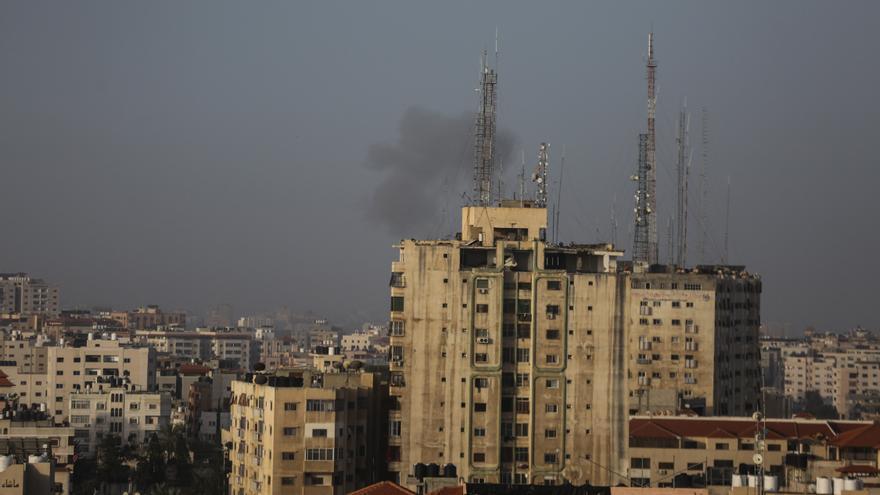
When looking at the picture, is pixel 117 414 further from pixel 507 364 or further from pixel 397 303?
pixel 507 364

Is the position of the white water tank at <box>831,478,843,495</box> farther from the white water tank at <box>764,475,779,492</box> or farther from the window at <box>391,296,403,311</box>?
the window at <box>391,296,403,311</box>

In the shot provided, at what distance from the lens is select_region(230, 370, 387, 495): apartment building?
74.8m

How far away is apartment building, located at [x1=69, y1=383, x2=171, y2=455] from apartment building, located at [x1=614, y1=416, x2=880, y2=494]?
46061 millimetres

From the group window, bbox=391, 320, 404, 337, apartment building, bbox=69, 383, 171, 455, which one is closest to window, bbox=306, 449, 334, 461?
window, bbox=391, 320, 404, 337

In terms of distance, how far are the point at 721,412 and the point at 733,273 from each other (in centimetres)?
1270

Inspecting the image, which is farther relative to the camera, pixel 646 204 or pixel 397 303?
pixel 646 204

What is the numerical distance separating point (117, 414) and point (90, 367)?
59.9ft

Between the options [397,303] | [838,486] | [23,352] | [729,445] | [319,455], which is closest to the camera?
[838,486]

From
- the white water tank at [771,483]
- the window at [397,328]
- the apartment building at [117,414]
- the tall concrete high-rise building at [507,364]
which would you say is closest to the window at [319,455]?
the tall concrete high-rise building at [507,364]

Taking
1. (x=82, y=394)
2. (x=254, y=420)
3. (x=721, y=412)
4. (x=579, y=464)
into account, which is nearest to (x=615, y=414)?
(x=579, y=464)

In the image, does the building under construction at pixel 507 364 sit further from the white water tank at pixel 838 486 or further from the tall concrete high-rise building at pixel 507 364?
the white water tank at pixel 838 486

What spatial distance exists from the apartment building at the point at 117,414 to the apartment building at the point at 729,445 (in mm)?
46061

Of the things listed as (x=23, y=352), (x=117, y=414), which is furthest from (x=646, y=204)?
(x=23, y=352)

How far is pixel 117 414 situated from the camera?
122 metres
